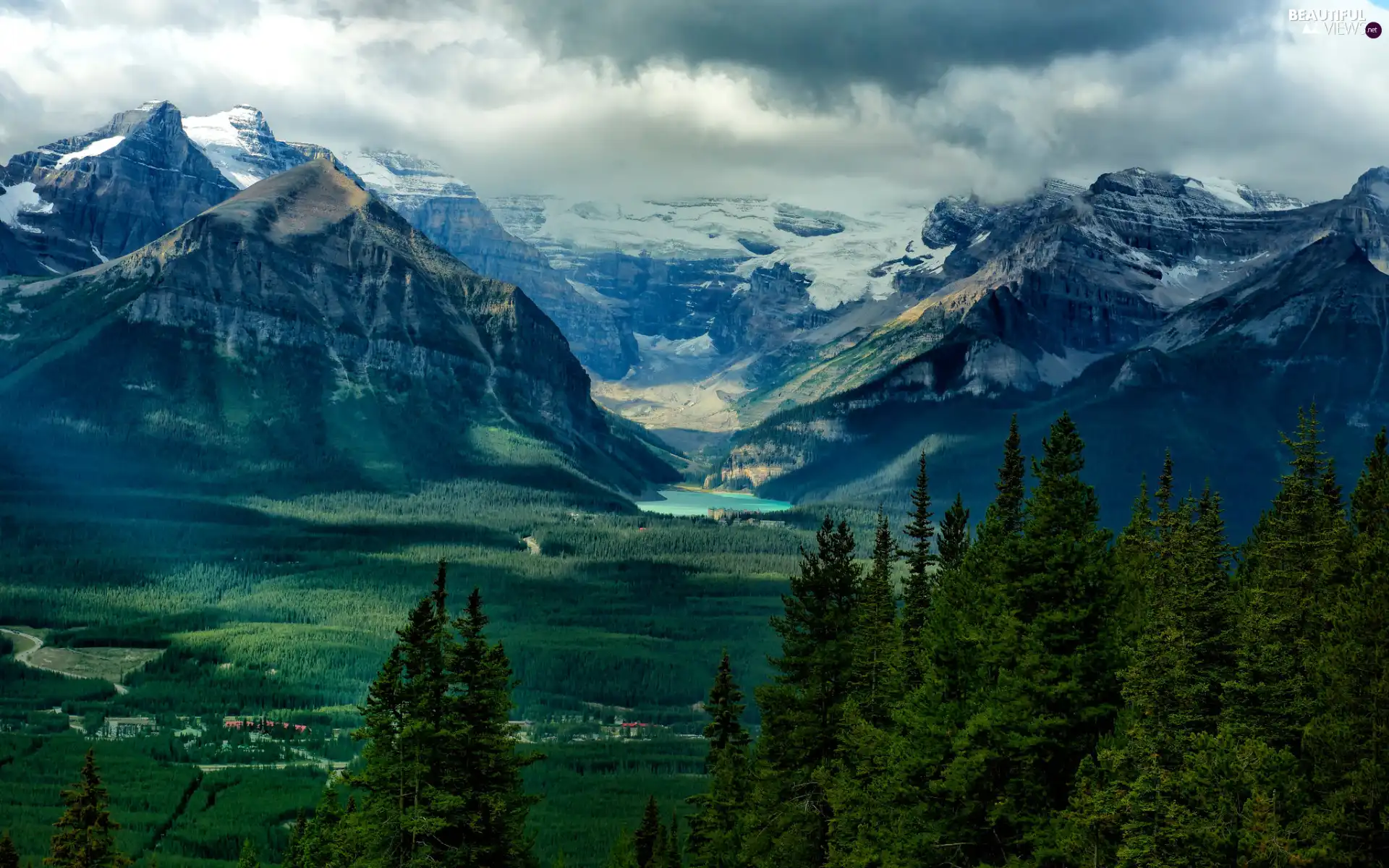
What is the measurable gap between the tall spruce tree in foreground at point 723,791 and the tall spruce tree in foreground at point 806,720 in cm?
744

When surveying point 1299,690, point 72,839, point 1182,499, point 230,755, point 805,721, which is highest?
point 1182,499

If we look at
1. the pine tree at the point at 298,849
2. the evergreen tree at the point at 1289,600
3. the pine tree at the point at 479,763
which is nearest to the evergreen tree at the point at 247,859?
the pine tree at the point at 298,849

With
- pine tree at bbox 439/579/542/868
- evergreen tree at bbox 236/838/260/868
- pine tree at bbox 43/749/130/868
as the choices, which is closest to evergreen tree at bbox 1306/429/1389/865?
pine tree at bbox 439/579/542/868

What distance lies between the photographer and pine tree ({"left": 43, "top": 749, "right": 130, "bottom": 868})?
216 feet

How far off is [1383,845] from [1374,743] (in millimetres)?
2984

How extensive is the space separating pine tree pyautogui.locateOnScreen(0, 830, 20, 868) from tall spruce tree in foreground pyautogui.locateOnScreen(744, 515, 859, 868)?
37.7 m

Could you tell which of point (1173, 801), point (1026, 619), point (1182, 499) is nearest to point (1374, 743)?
point (1173, 801)

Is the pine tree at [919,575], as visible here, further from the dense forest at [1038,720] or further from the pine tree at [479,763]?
the pine tree at [479,763]

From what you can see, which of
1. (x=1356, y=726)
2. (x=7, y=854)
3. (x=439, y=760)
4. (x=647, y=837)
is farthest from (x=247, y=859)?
(x=1356, y=726)

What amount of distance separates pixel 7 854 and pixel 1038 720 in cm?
5469

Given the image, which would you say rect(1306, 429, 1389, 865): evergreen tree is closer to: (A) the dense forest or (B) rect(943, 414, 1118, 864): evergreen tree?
(A) the dense forest

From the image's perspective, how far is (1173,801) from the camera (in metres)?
42.6

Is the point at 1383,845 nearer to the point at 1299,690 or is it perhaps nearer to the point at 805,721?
the point at 1299,690

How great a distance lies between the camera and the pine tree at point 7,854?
70.9m
